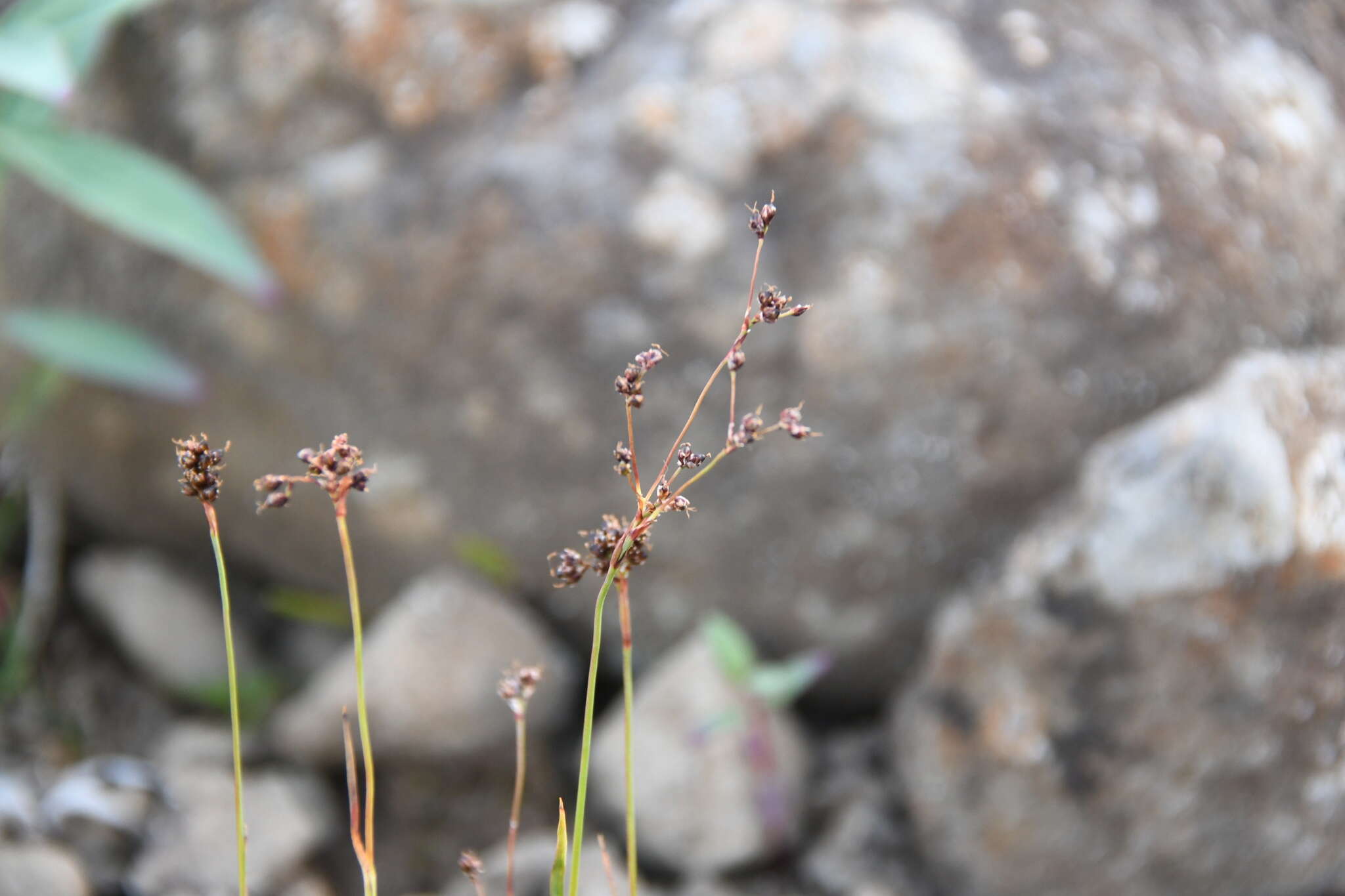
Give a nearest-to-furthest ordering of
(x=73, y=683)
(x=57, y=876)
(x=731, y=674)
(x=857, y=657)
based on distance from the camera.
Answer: (x=57, y=876) → (x=731, y=674) → (x=857, y=657) → (x=73, y=683)

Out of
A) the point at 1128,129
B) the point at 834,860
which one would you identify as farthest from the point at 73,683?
the point at 1128,129

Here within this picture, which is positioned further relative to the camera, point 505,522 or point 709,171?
point 505,522

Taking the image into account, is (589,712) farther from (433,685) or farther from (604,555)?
(433,685)

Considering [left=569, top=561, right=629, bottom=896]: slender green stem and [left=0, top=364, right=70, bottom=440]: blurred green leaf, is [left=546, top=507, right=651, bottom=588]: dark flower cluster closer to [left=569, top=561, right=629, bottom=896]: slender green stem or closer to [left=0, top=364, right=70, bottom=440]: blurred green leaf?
[left=569, top=561, right=629, bottom=896]: slender green stem

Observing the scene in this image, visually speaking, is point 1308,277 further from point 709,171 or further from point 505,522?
point 505,522

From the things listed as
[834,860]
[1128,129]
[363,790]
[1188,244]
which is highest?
[1128,129]

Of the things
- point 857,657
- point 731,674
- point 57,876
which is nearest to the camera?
point 57,876

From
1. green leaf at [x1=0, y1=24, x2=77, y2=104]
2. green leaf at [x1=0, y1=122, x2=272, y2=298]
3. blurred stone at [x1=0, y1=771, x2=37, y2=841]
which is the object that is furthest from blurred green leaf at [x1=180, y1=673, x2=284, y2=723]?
green leaf at [x1=0, y1=24, x2=77, y2=104]
